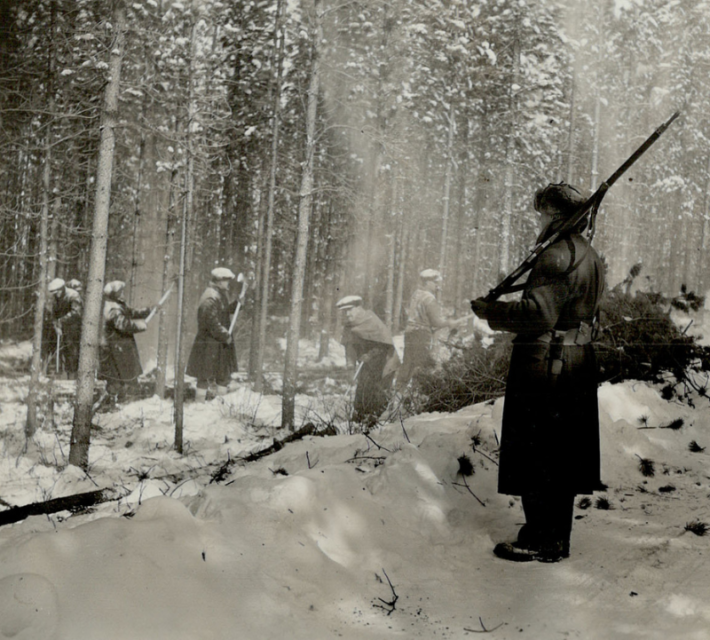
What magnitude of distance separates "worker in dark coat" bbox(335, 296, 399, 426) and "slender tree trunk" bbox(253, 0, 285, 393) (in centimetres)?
138

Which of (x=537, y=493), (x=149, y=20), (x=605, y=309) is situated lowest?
(x=537, y=493)

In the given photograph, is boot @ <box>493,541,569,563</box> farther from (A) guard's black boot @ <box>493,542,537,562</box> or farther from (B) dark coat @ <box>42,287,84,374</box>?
(B) dark coat @ <box>42,287,84,374</box>

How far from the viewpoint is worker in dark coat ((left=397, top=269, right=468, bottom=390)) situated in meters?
7.39

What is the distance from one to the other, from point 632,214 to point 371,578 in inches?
192

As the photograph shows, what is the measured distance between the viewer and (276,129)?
893 cm

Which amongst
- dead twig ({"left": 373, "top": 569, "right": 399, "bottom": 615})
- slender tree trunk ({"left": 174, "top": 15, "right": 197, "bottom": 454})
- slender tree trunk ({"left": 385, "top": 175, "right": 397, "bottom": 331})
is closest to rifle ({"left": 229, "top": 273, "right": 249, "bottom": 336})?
slender tree trunk ({"left": 174, "top": 15, "right": 197, "bottom": 454})

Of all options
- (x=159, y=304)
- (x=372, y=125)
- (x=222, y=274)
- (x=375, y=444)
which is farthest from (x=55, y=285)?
(x=375, y=444)

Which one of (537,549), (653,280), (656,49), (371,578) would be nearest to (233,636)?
(371,578)

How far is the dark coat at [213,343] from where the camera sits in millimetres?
8906

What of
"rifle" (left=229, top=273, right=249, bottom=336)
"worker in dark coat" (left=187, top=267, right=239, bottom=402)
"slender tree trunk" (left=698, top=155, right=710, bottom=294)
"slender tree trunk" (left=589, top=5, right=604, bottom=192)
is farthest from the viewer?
"rifle" (left=229, top=273, right=249, bottom=336)

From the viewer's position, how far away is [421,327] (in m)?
7.51

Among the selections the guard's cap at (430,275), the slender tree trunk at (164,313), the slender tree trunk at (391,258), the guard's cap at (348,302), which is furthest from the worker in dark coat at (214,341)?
the guard's cap at (430,275)

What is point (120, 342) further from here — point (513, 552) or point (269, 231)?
point (513, 552)

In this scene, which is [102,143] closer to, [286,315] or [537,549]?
[286,315]
